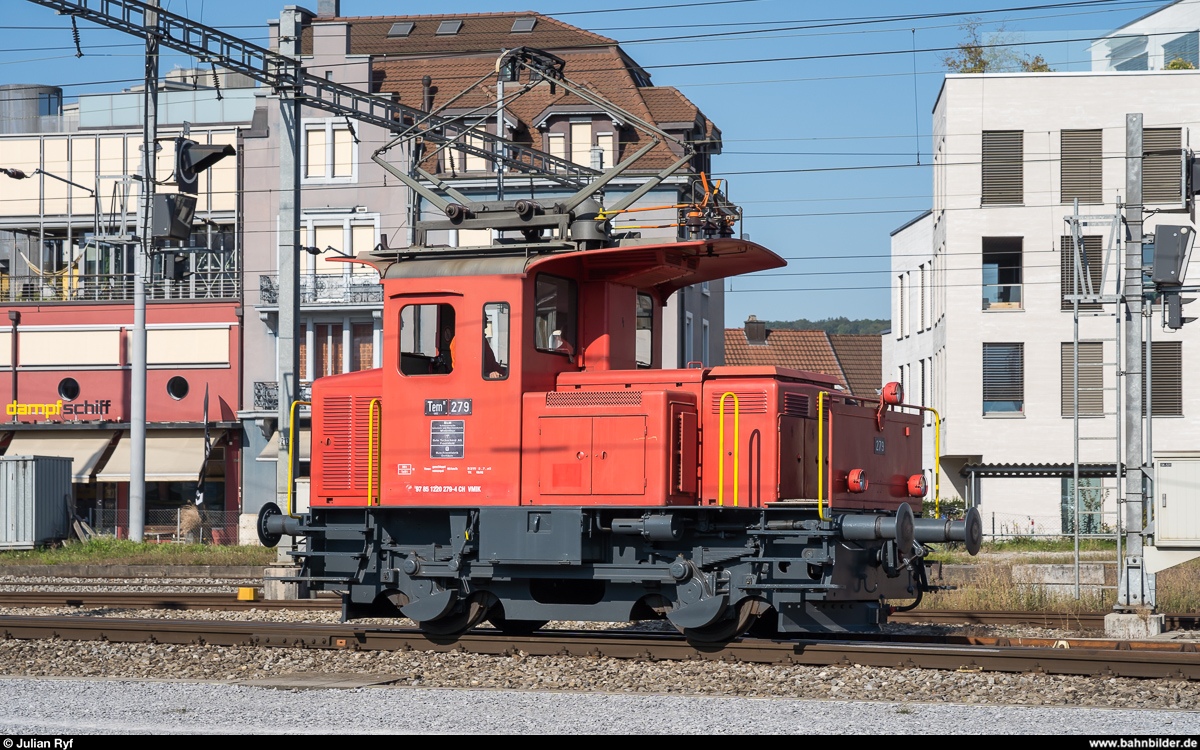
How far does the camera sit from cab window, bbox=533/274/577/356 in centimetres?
1195

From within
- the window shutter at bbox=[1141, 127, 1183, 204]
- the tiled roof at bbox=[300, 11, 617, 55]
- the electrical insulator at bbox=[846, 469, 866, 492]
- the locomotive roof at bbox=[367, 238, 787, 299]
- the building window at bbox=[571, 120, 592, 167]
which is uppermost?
the tiled roof at bbox=[300, 11, 617, 55]

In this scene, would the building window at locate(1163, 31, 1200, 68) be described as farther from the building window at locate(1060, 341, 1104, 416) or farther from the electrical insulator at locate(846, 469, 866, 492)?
the electrical insulator at locate(846, 469, 866, 492)

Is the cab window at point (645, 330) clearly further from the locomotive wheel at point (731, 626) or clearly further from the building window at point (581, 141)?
the building window at point (581, 141)

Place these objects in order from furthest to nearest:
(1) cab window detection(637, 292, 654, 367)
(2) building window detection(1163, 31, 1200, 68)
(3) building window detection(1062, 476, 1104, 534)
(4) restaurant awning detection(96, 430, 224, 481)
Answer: (4) restaurant awning detection(96, 430, 224, 481) → (2) building window detection(1163, 31, 1200, 68) → (3) building window detection(1062, 476, 1104, 534) → (1) cab window detection(637, 292, 654, 367)

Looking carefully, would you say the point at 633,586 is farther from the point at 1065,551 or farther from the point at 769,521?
the point at 1065,551

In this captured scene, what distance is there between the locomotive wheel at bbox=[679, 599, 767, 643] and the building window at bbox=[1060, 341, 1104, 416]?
27.9 meters

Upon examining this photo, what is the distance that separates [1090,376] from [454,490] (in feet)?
96.3

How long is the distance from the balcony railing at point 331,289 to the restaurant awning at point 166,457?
4.75 metres

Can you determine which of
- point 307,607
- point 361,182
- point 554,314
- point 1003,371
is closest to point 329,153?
point 361,182

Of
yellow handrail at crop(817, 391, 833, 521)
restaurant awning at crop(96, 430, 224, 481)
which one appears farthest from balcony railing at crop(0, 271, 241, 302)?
yellow handrail at crop(817, 391, 833, 521)

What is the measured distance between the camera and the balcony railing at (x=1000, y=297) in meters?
38.1

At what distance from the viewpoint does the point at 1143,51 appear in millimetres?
38188

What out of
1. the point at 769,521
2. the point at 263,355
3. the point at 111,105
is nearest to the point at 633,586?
the point at 769,521

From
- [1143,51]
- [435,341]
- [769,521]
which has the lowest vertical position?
[769,521]
